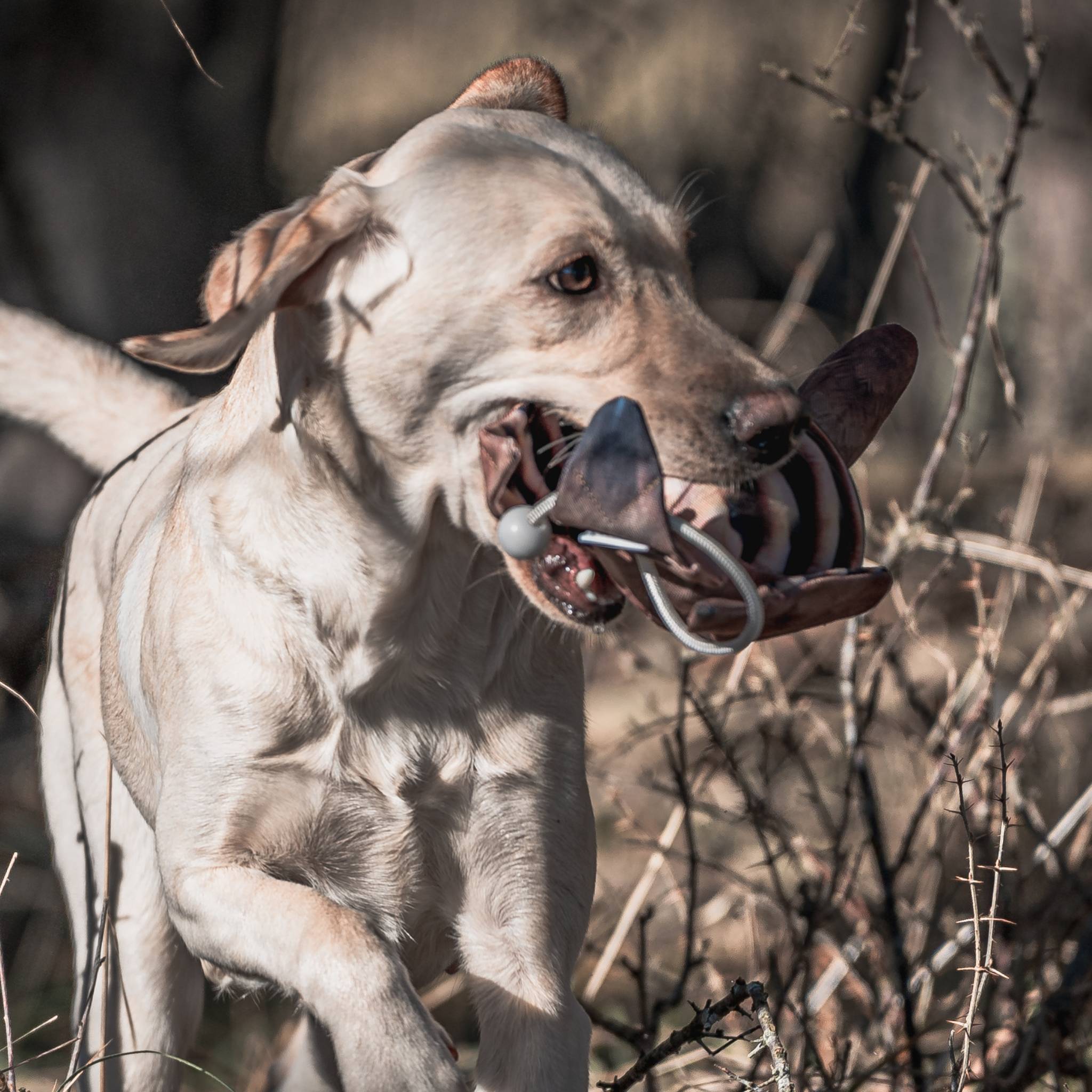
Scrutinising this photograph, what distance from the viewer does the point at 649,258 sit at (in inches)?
93.1

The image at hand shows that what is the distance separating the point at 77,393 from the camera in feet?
11.7

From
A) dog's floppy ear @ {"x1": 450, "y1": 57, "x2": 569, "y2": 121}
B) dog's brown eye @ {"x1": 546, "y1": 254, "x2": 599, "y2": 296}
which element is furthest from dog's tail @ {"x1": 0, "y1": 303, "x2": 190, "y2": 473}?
dog's brown eye @ {"x1": 546, "y1": 254, "x2": 599, "y2": 296}

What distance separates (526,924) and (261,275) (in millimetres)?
1159

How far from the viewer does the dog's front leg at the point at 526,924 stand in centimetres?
246

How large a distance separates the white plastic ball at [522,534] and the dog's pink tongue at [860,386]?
1.80 feet

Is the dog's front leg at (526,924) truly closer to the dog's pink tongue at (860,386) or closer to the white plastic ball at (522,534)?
the white plastic ball at (522,534)

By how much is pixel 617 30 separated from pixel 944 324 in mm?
2104

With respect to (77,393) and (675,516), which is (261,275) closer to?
(675,516)

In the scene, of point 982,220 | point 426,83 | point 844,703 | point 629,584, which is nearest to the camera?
point 629,584

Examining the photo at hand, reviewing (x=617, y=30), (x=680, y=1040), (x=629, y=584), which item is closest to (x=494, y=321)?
(x=629, y=584)

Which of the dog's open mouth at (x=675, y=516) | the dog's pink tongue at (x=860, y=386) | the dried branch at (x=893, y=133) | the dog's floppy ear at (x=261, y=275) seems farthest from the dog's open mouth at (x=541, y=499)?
the dried branch at (x=893, y=133)

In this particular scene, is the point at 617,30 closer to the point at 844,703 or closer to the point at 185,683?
the point at 844,703

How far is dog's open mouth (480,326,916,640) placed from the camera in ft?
6.68

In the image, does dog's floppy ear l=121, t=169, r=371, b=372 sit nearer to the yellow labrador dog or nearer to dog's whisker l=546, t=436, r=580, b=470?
the yellow labrador dog
